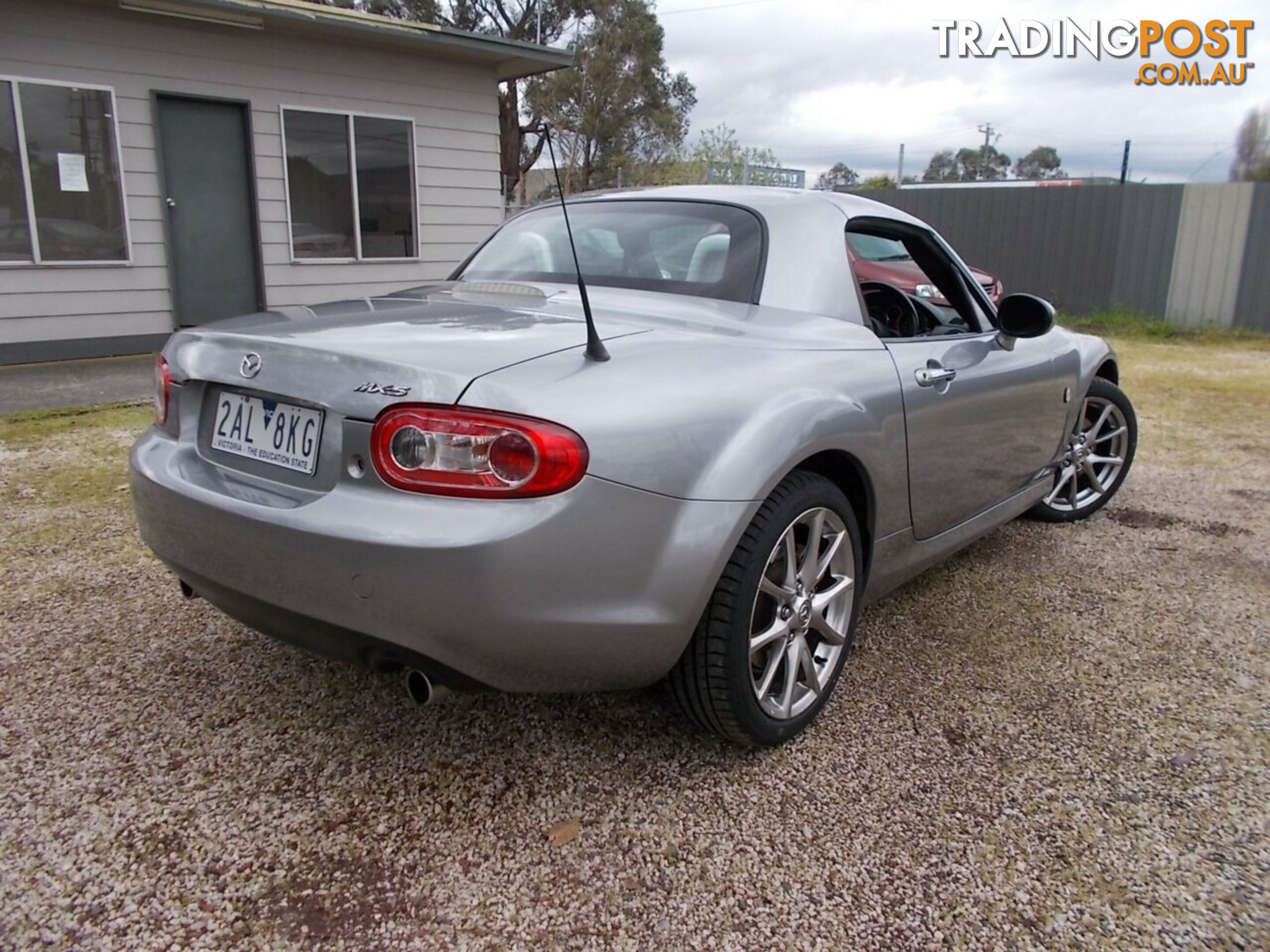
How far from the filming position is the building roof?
7859mm

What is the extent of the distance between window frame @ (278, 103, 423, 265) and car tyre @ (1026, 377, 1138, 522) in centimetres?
737

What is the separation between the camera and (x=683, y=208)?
3029mm

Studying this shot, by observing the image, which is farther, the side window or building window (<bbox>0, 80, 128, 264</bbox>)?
building window (<bbox>0, 80, 128, 264</bbox>)

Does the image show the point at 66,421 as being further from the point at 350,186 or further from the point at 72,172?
the point at 350,186

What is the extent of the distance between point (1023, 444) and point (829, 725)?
5.10ft

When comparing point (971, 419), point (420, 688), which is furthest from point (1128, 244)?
point (420, 688)

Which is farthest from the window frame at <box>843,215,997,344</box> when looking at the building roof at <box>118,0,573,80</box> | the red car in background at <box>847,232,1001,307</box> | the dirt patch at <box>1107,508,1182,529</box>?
the building roof at <box>118,0,573,80</box>

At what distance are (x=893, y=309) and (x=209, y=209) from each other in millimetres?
7268

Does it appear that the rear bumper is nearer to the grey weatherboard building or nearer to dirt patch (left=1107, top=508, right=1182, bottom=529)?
dirt patch (left=1107, top=508, right=1182, bottom=529)

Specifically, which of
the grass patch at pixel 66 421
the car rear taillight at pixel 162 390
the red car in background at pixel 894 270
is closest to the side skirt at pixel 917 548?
the car rear taillight at pixel 162 390

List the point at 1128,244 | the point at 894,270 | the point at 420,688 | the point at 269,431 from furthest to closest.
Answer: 1. the point at 1128,244
2. the point at 894,270
3. the point at 269,431
4. the point at 420,688

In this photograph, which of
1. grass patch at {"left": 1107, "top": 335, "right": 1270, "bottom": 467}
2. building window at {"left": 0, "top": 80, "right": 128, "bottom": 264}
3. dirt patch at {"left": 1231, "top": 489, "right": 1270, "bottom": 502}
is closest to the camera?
dirt patch at {"left": 1231, "top": 489, "right": 1270, "bottom": 502}

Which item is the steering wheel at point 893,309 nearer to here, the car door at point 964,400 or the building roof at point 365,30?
the car door at point 964,400

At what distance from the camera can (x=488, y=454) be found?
1.88 metres
